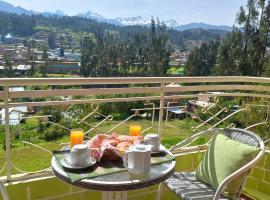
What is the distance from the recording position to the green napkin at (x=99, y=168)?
63.2 inches

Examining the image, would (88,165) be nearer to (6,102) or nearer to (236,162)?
(6,102)

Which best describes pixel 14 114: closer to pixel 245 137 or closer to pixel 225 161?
pixel 225 161

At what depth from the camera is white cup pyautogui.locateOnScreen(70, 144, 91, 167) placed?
1659mm

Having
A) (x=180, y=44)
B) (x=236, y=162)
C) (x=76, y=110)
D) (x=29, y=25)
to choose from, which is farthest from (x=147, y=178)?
(x=29, y=25)

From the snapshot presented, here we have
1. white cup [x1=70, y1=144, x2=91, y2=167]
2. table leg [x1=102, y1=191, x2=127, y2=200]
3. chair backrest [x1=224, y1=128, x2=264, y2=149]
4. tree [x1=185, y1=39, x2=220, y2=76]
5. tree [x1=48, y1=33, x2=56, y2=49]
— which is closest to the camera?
white cup [x1=70, y1=144, x2=91, y2=167]

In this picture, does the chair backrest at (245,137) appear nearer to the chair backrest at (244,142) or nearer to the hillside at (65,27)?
the chair backrest at (244,142)

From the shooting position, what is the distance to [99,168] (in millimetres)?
1704

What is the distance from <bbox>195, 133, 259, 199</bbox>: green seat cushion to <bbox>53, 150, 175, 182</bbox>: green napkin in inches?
19.1

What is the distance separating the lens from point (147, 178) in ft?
5.33

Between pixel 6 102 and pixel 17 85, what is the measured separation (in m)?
0.14

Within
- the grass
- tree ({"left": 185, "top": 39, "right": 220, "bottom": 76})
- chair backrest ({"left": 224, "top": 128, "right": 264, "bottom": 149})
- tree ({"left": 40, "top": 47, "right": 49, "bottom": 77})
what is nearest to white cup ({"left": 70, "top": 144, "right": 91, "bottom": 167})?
chair backrest ({"left": 224, "top": 128, "right": 264, "bottom": 149})

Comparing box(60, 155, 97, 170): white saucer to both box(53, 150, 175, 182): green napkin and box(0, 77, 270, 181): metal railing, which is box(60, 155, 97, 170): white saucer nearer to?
box(53, 150, 175, 182): green napkin

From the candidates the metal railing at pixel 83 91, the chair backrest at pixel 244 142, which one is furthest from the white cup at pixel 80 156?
the chair backrest at pixel 244 142

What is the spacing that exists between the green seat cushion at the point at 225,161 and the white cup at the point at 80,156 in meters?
1.00
